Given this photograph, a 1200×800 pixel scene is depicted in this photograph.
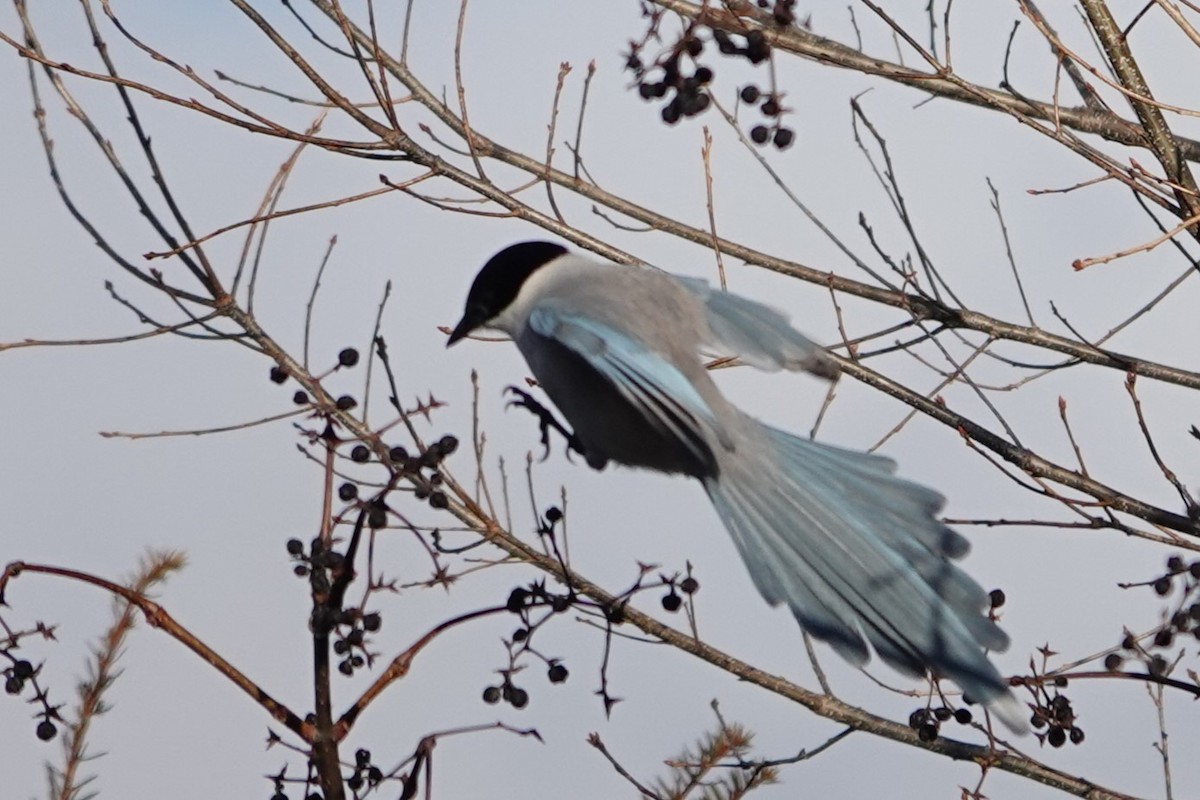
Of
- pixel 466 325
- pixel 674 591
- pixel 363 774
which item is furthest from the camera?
pixel 466 325

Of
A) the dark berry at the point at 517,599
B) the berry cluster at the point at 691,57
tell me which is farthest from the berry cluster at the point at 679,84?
the dark berry at the point at 517,599

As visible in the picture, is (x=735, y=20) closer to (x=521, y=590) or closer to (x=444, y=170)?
(x=444, y=170)

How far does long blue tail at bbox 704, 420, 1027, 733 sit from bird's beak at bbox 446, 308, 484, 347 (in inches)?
23.7

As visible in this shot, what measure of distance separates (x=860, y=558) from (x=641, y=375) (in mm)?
561

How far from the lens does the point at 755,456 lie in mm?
3115

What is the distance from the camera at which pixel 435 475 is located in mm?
2219

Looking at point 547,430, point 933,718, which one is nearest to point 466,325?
point 547,430

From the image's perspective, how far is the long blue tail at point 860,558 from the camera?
277 centimetres

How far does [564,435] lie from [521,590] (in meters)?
1.06

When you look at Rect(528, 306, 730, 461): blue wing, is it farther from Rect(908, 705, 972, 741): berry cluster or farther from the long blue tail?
Rect(908, 705, 972, 741): berry cluster

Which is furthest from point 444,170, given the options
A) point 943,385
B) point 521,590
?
point 521,590

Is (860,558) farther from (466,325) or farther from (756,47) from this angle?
(756,47)

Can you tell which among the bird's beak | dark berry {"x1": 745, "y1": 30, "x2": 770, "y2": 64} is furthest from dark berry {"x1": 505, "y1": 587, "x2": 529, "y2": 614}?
dark berry {"x1": 745, "y1": 30, "x2": 770, "y2": 64}

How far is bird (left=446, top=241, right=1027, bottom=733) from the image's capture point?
279 cm
